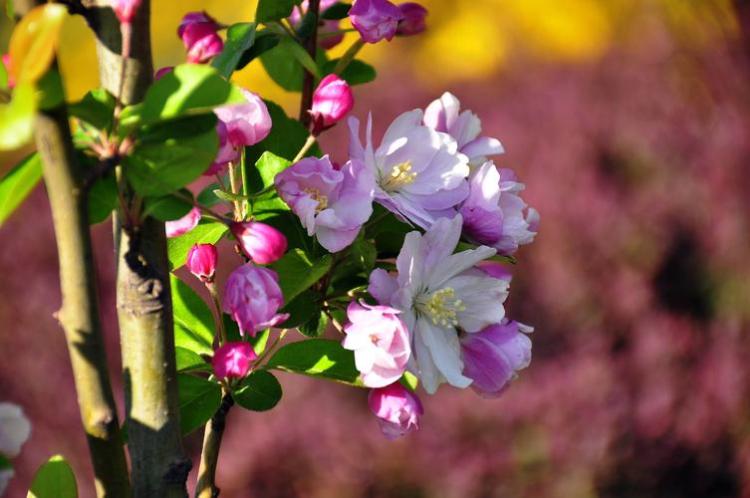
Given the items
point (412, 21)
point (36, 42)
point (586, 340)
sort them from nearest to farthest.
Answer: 1. point (36, 42)
2. point (412, 21)
3. point (586, 340)

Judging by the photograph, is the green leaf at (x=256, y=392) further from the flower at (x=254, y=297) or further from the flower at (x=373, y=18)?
the flower at (x=373, y=18)

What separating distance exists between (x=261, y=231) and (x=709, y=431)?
93.1 inches

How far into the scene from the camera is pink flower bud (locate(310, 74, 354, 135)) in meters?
0.61

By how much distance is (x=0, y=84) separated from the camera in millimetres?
494

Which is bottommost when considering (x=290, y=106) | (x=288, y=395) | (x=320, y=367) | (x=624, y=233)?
(x=290, y=106)

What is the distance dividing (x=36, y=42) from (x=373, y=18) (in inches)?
10.9

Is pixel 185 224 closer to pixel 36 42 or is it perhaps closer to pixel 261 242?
pixel 261 242

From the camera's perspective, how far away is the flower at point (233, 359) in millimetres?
583

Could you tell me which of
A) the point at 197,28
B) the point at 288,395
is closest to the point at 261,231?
the point at 197,28

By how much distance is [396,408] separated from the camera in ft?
1.99

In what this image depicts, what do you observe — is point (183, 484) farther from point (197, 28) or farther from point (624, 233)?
point (624, 233)

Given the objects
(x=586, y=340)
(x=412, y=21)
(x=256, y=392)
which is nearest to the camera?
(x=256, y=392)

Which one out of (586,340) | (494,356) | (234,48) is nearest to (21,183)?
(234,48)

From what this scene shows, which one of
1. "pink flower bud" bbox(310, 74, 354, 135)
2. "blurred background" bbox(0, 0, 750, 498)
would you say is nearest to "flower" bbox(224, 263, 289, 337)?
"pink flower bud" bbox(310, 74, 354, 135)
